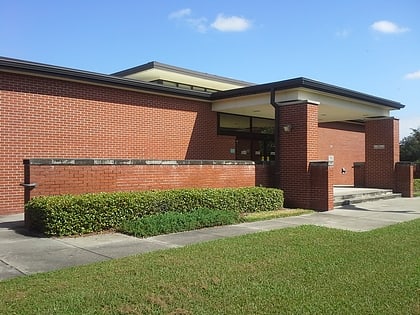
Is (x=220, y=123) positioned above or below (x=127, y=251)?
above

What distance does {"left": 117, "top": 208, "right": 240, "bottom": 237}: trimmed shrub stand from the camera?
29.0 ft

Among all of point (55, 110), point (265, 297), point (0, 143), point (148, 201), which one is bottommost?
point (265, 297)

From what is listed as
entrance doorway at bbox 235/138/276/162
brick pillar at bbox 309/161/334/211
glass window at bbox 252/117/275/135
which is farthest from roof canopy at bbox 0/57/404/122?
brick pillar at bbox 309/161/334/211

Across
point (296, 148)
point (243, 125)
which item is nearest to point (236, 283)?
point (296, 148)

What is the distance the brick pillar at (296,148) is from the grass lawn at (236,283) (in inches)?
245

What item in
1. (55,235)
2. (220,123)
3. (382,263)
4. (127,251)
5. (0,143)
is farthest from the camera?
(220,123)

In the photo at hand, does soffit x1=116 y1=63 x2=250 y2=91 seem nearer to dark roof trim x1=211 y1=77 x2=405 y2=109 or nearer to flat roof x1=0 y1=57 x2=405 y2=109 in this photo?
flat roof x1=0 y1=57 x2=405 y2=109

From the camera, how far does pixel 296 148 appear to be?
1381 centimetres

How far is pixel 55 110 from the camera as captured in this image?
12172 millimetres

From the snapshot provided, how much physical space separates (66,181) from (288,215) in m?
5.93

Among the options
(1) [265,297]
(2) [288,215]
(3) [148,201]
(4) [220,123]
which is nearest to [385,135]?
(4) [220,123]

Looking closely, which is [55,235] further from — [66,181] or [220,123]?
[220,123]

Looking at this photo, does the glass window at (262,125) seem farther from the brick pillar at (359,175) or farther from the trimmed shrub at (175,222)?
the trimmed shrub at (175,222)

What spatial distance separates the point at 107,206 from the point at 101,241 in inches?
48.0
